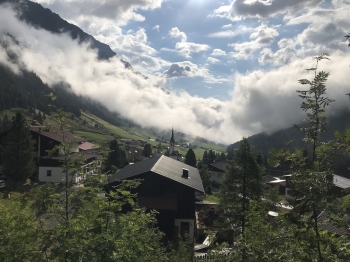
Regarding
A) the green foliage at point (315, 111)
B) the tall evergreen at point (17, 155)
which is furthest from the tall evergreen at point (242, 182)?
the tall evergreen at point (17, 155)

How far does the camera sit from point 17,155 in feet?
141

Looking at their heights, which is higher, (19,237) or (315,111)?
(315,111)

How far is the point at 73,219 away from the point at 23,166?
137 feet

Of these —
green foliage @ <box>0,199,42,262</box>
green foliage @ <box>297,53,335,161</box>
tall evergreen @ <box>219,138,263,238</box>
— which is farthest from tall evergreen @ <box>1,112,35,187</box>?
green foliage @ <box>297,53,335,161</box>

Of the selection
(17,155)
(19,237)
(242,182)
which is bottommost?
(19,237)

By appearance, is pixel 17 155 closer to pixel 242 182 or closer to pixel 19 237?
pixel 242 182

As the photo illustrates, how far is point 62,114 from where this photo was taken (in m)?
7.36

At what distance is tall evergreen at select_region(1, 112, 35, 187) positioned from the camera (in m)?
42.2

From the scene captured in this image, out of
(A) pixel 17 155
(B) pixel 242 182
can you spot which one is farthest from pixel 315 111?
(A) pixel 17 155

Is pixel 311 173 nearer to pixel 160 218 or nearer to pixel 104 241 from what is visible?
pixel 104 241

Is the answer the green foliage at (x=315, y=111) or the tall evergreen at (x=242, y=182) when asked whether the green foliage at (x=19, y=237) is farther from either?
the tall evergreen at (x=242, y=182)

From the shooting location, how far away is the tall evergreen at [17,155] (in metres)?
42.2

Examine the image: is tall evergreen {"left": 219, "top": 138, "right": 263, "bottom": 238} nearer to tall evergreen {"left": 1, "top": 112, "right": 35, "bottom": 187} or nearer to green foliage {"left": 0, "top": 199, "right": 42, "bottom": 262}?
green foliage {"left": 0, "top": 199, "right": 42, "bottom": 262}

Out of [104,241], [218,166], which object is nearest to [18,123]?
[104,241]
